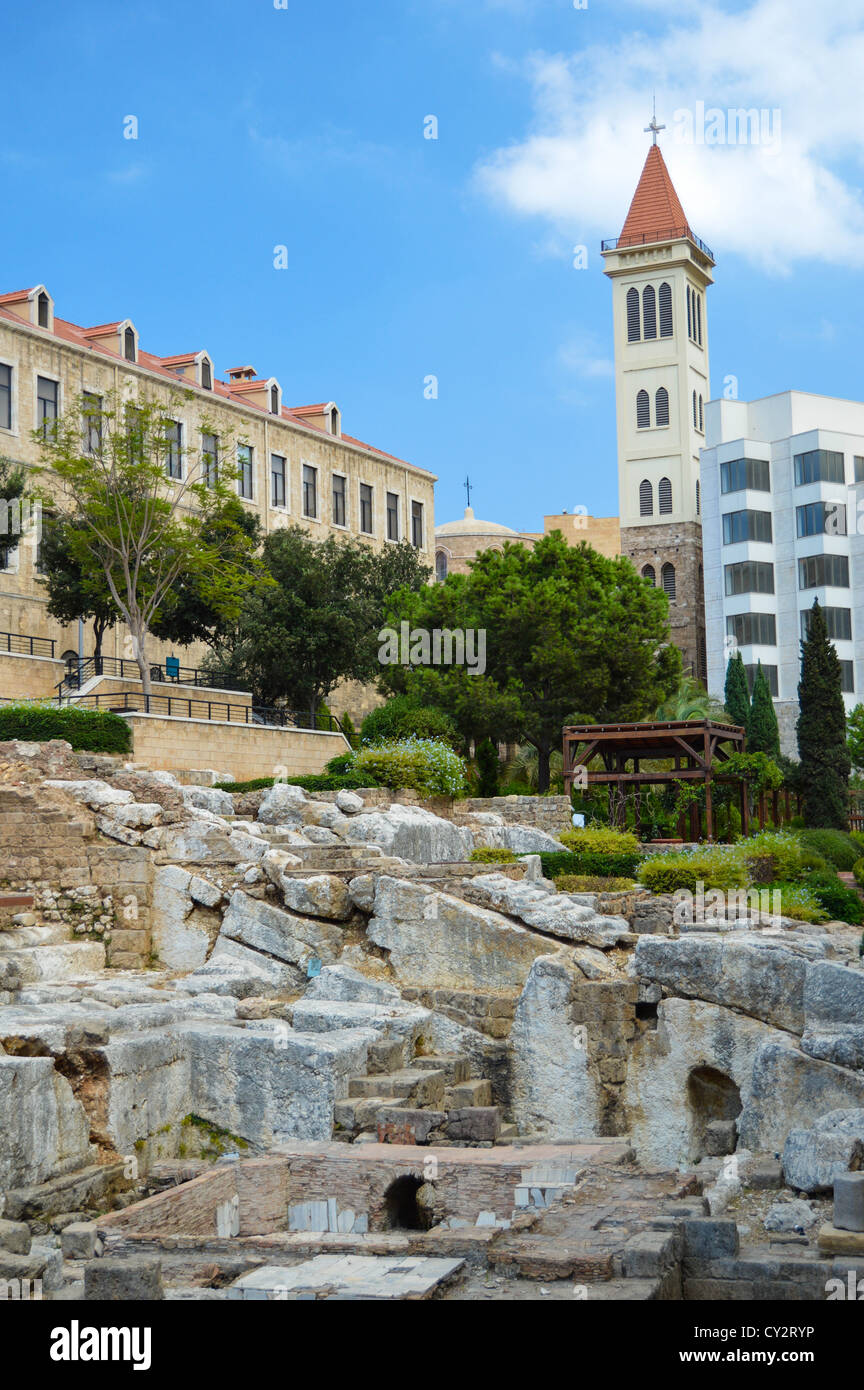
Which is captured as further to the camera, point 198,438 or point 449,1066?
point 198,438

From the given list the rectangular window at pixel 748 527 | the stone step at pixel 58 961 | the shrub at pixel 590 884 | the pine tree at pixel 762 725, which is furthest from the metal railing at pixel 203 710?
the rectangular window at pixel 748 527

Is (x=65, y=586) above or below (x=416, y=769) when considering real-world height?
above

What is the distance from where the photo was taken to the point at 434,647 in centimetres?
3862

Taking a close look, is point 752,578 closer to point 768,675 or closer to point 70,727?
point 768,675

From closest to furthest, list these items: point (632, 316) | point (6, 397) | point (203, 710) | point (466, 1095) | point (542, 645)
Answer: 1. point (466, 1095)
2. point (203, 710)
3. point (542, 645)
4. point (6, 397)
5. point (632, 316)

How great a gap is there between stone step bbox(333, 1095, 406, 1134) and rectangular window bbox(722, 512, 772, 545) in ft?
154

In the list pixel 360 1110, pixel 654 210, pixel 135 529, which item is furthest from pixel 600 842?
pixel 654 210

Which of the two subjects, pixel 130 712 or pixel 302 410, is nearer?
pixel 130 712

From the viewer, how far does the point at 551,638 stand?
→ 3656 centimetres

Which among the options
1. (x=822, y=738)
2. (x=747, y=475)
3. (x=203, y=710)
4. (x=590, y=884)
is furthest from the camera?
(x=747, y=475)

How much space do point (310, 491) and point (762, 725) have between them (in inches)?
800

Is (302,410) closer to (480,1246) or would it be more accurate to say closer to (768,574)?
(768,574)
